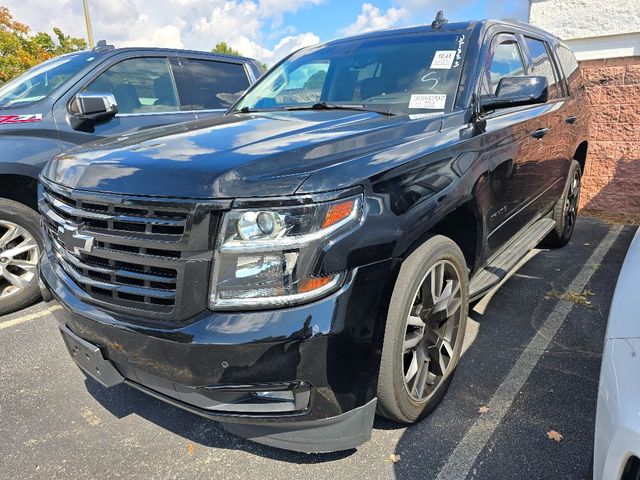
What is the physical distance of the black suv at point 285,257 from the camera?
171 centimetres

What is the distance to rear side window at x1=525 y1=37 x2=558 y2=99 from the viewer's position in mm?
3916

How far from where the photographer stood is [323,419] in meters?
1.83

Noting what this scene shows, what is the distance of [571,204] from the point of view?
5195 mm

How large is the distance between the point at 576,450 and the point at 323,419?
122 cm

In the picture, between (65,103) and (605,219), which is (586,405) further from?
(605,219)

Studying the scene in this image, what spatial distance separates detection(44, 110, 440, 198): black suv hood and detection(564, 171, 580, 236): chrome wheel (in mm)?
3130

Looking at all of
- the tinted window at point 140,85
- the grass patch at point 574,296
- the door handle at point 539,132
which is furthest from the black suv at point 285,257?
the tinted window at point 140,85

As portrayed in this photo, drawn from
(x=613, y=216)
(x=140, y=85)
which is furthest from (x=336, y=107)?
(x=613, y=216)

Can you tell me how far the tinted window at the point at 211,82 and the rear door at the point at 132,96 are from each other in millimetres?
167

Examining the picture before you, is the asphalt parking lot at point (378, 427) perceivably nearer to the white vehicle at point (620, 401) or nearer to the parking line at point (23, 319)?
the parking line at point (23, 319)

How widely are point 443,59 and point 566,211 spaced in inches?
112

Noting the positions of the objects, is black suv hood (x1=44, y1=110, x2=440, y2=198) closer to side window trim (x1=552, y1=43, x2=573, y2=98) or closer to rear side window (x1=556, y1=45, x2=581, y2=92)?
side window trim (x1=552, y1=43, x2=573, y2=98)

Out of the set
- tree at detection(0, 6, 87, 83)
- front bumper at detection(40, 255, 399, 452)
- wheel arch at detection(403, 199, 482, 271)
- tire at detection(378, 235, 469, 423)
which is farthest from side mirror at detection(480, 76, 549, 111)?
tree at detection(0, 6, 87, 83)

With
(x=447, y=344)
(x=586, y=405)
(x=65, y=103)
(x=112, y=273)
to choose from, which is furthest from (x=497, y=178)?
(x=65, y=103)
